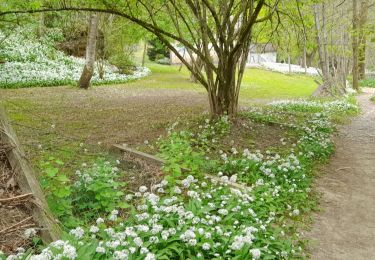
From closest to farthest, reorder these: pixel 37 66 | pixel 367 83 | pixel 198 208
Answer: pixel 198 208 < pixel 37 66 < pixel 367 83

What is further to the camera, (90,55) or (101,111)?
(90,55)

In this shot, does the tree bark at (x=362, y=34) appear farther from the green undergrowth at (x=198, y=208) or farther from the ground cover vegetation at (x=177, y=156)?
the green undergrowth at (x=198, y=208)

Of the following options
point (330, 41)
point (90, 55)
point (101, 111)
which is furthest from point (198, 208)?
point (330, 41)

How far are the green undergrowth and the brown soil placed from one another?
451 mm

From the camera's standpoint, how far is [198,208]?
4.85 m

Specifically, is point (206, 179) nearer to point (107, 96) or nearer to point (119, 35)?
point (107, 96)

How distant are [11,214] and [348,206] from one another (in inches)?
193

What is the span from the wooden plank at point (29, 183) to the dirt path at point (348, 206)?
2987 mm

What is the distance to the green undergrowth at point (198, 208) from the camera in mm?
3859

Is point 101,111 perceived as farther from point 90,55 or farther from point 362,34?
point 362,34

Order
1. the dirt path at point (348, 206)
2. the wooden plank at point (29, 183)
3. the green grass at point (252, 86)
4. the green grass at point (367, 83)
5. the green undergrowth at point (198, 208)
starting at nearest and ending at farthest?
the green undergrowth at point (198, 208), the wooden plank at point (29, 183), the dirt path at point (348, 206), the green grass at point (252, 86), the green grass at point (367, 83)

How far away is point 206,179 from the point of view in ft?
20.7

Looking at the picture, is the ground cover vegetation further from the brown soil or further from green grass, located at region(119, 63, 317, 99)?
green grass, located at region(119, 63, 317, 99)

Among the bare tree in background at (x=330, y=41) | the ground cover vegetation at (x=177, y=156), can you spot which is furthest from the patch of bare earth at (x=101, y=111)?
the bare tree in background at (x=330, y=41)
